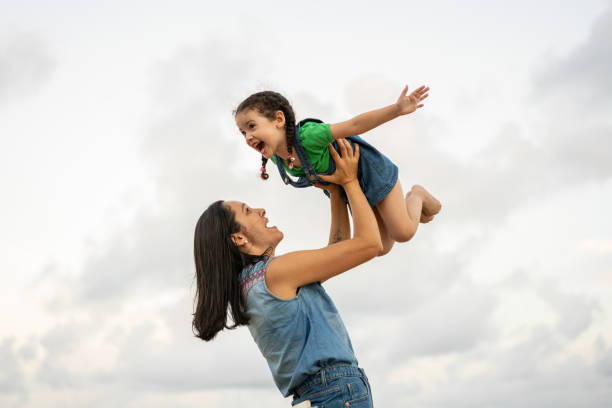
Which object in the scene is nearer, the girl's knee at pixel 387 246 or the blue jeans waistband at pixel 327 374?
the blue jeans waistband at pixel 327 374

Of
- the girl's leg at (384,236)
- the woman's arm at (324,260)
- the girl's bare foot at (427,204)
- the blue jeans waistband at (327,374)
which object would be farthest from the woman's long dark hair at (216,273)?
the girl's bare foot at (427,204)

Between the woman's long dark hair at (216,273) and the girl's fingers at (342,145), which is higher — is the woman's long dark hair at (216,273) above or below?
below

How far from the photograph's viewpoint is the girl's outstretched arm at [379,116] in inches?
241

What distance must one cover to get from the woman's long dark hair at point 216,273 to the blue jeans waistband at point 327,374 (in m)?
0.75

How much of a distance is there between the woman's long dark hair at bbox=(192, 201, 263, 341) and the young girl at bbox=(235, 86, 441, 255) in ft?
4.16

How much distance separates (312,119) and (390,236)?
4.91ft

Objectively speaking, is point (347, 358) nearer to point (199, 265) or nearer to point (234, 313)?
point (234, 313)

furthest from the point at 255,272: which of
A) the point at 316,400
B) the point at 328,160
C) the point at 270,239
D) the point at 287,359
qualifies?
the point at 328,160

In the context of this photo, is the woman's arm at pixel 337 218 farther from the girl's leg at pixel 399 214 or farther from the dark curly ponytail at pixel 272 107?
the dark curly ponytail at pixel 272 107

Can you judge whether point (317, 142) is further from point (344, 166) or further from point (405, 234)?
point (405, 234)

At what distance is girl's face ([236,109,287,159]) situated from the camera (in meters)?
Result: 6.52

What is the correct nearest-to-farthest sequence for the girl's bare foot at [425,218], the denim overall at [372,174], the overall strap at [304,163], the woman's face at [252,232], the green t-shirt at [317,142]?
the woman's face at [252,232] → the green t-shirt at [317,142] → the overall strap at [304,163] → the denim overall at [372,174] → the girl's bare foot at [425,218]

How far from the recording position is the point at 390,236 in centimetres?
695

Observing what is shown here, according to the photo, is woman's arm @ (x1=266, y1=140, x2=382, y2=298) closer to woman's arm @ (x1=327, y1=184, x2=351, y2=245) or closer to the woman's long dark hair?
the woman's long dark hair
